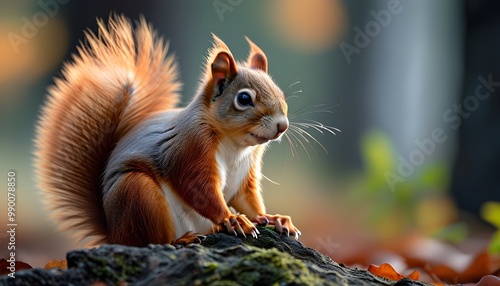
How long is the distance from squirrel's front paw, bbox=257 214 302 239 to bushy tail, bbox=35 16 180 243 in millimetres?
383

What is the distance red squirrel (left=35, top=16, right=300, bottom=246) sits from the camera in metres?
1.31

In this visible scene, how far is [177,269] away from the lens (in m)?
0.90

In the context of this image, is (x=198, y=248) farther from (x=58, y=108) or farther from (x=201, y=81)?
(x=58, y=108)

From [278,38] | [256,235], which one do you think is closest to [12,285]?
[256,235]

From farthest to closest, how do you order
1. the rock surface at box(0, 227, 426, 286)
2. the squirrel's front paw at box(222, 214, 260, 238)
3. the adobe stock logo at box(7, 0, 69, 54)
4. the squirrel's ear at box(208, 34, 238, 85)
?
1. the adobe stock logo at box(7, 0, 69, 54)
2. the squirrel's ear at box(208, 34, 238, 85)
3. the squirrel's front paw at box(222, 214, 260, 238)
4. the rock surface at box(0, 227, 426, 286)

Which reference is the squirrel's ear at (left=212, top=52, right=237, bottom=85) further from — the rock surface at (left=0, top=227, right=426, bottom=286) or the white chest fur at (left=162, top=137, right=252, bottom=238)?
the rock surface at (left=0, top=227, right=426, bottom=286)

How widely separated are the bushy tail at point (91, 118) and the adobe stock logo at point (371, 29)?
4.04ft

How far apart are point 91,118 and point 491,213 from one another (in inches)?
77.2

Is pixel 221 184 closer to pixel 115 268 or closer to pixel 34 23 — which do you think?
pixel 115 268

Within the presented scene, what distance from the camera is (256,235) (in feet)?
4.17

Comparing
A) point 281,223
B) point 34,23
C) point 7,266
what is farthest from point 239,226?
point 34,23

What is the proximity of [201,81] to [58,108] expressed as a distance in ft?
1.23

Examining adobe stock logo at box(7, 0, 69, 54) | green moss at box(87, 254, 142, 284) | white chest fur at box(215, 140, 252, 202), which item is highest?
adobe stock logo at box(7, 0, 69, 54)

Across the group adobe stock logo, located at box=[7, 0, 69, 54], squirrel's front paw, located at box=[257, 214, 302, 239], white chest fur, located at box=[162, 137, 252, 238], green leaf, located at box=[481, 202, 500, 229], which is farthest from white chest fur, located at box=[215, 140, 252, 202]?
green leaf, located at box=[481, 202, 500, 229]
